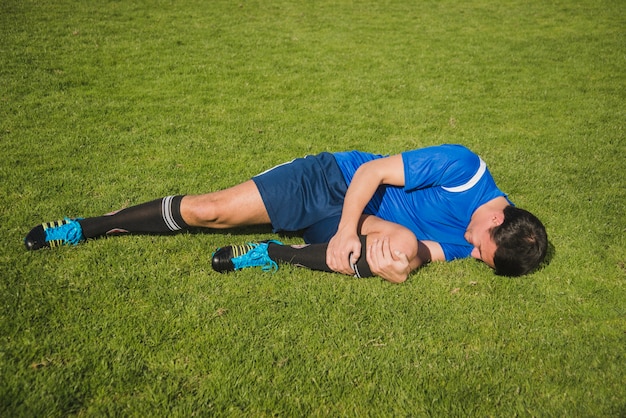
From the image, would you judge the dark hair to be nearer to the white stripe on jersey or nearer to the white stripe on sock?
the white stripe on jersey

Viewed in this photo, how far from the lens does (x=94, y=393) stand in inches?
113

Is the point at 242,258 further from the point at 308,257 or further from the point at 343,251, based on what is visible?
the point at 343,251

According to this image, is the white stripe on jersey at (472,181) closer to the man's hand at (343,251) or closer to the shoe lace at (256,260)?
the man's hand at (343,251)

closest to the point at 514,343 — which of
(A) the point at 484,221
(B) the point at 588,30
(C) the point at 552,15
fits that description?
(A) the point at 484,221

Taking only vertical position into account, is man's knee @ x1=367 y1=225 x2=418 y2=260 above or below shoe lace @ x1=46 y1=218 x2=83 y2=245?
below

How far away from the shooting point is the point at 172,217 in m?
4.25

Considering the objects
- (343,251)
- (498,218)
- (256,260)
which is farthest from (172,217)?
(498,218)

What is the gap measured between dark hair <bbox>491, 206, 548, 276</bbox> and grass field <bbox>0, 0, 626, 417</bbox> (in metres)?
0.42

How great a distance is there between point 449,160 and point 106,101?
242 inches

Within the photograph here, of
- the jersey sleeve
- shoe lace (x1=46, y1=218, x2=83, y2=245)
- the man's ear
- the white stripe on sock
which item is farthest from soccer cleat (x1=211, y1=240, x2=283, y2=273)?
the man's ear

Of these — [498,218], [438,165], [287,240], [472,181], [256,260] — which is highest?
[438,165]

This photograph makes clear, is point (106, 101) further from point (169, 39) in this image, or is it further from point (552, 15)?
point (552, 15)

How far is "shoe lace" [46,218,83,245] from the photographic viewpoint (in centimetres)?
412

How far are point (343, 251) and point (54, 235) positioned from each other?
2.60 meters
